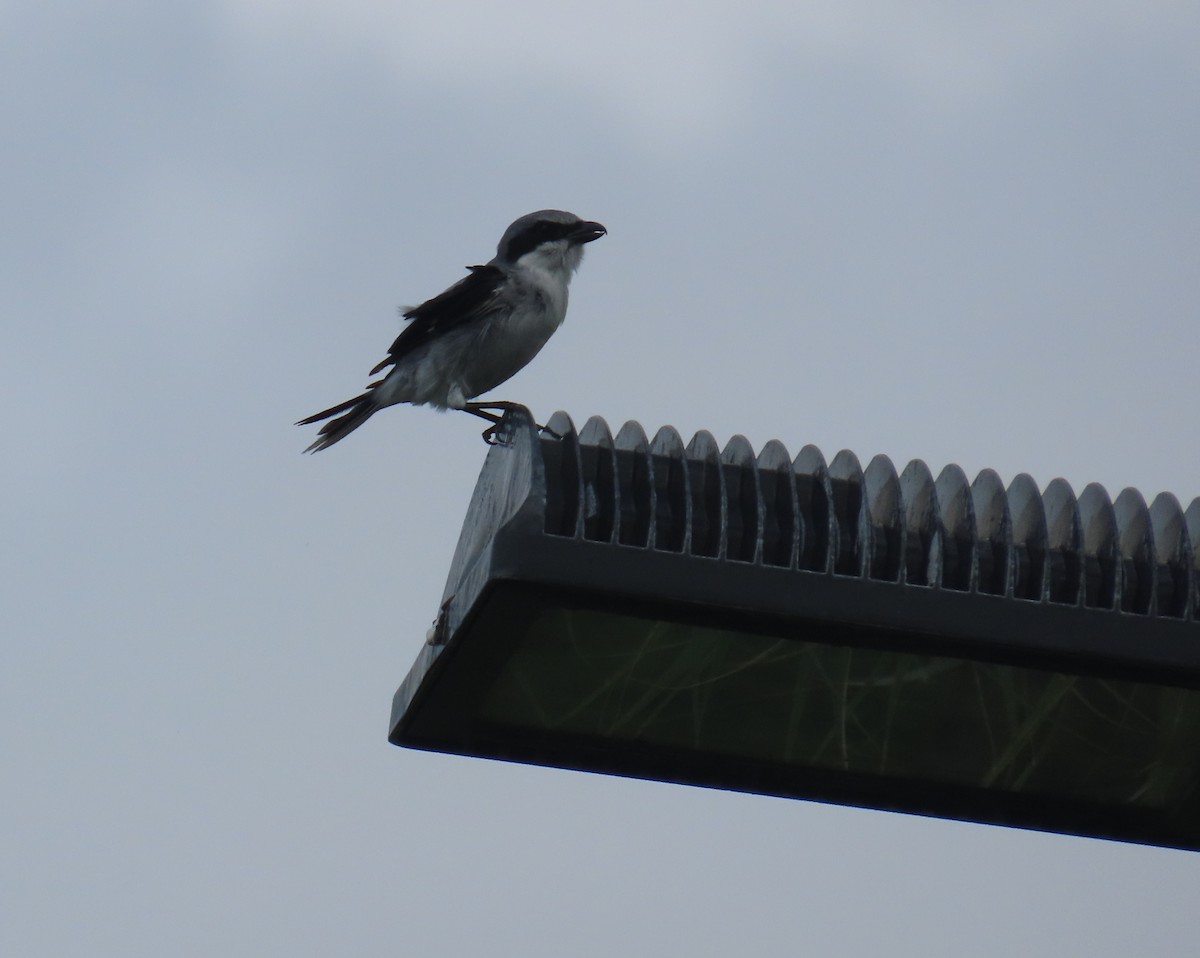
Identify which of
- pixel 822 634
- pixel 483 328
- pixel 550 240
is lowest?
pixel 822 634

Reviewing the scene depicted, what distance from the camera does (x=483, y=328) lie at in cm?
673

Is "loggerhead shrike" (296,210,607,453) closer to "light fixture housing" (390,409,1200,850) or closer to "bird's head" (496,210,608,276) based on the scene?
"bird's head" (496,210,608,276)

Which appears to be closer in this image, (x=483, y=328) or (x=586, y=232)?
(x=483, y=328)

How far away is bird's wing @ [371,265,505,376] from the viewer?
6770 mm

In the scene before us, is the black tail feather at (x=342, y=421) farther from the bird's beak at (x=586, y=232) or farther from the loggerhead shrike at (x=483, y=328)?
the bird's beak at (x=586, y=232)

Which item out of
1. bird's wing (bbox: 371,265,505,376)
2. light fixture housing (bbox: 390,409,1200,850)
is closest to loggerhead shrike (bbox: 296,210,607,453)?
bird's wing (bbox: 371,265,505,376)

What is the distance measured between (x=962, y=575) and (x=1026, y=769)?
0.84m

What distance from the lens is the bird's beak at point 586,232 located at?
23.8ft

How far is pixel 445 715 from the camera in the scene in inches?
169

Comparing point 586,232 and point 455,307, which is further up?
point 586,232

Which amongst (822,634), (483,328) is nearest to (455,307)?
(483,328)

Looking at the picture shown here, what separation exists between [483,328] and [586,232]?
0.82m

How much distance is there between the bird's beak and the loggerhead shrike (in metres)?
0.03

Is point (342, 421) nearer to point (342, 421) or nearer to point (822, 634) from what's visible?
point (342, 421)
